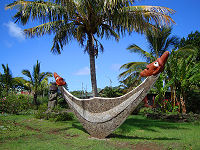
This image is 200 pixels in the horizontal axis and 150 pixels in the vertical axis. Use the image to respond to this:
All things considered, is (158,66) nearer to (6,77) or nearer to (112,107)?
(112,107)

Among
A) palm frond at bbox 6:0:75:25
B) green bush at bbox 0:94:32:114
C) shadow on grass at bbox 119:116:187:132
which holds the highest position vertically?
palm frond at bbox 6:0:75:25

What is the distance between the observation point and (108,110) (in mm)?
4730

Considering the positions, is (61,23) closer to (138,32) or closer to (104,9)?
(104,9)

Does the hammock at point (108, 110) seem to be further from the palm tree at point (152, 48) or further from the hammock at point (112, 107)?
the palm tree at point (152, 48)

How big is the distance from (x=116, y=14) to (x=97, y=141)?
5595 millimetres

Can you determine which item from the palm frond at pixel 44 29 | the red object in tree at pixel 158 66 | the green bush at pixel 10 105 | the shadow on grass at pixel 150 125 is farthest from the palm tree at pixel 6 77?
the red object in tree at pixel 158 66

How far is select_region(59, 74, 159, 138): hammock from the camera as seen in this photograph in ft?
14.3

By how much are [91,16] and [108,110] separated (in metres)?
5.00

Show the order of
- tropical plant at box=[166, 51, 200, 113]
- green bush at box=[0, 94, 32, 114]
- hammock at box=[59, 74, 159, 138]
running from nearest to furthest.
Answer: hammock at box=[59, 74, 159, 138] < tropical plant at box=[166, 51, 200, 113] < green bush at box=[0, 94, 32, 114]

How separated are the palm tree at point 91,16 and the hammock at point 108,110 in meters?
2.81

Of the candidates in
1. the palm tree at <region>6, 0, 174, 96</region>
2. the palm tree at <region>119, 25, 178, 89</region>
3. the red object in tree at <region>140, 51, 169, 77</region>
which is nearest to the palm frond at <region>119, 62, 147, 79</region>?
the palm tree at <region>119, 25, 178, 89</region>

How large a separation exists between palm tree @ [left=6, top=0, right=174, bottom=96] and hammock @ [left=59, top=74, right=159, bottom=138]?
281cm

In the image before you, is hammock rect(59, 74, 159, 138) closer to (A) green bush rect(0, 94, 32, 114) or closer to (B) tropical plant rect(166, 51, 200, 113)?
(B) tropical plant rect(166, 51, 200, 113)

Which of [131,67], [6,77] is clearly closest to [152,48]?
[131,67]
